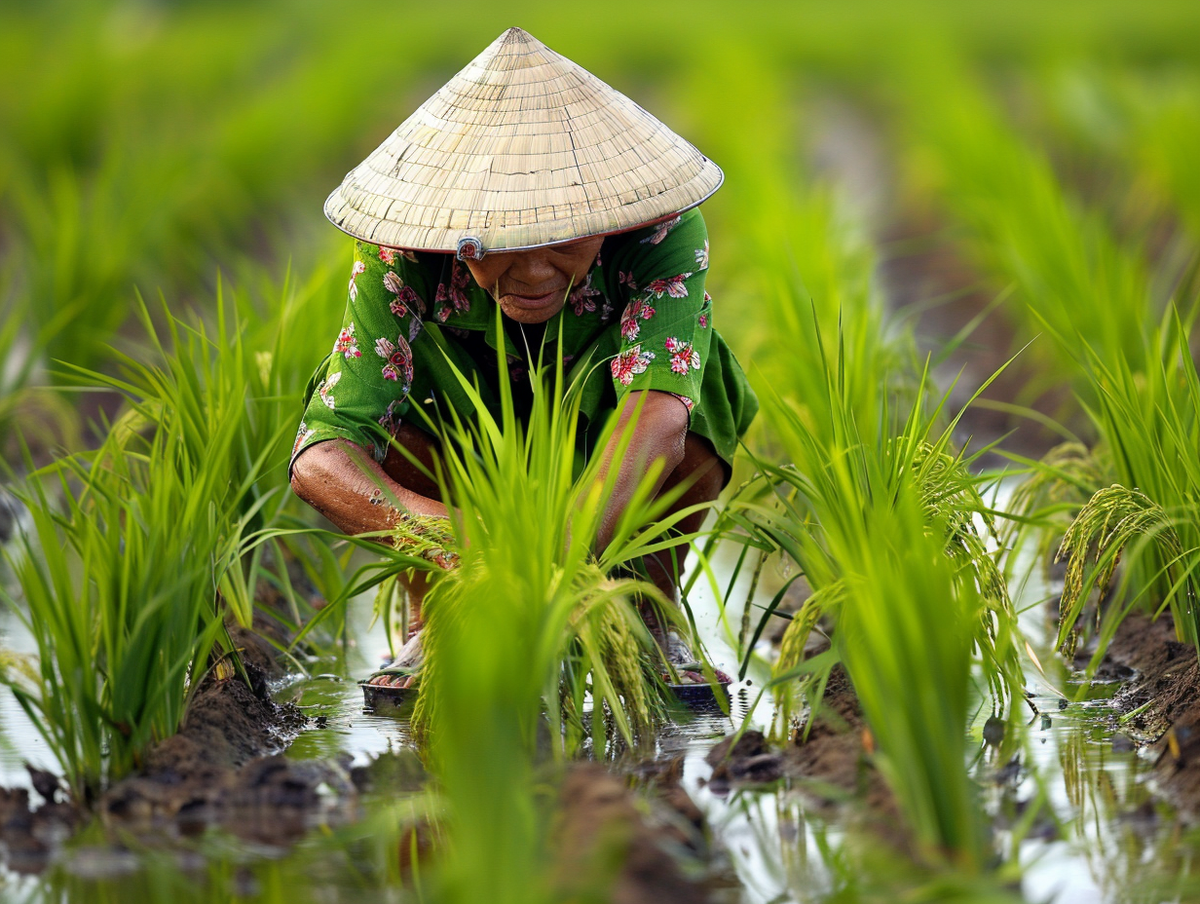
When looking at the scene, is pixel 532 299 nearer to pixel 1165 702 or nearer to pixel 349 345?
pixel 349 345

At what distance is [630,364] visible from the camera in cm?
220

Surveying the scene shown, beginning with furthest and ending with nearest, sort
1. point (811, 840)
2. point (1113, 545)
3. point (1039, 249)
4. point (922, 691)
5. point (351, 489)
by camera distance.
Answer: point (1039, 249) < point (351, 489) < point (1113, 545) < point (811, 840) < point (922, 691)

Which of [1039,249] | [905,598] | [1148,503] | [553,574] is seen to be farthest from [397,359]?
[1039,249]

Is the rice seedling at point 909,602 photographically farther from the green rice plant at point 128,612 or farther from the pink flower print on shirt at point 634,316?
the green rice plant at point 128,612

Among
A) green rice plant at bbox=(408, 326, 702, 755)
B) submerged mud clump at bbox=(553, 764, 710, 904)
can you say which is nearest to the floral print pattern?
green rice plant at bbox=(408, 326, 702, 755)

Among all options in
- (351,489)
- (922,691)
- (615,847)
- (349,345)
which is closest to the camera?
(615,847)

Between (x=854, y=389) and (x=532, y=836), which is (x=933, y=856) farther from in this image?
(x=854, y=389)

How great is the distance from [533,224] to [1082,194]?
19.5 feet

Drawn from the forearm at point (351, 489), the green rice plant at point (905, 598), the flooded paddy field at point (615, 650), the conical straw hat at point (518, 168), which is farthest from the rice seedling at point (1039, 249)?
the forearm at point (351, 489)

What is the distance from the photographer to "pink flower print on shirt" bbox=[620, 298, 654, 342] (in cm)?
222

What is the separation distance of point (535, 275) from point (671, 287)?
217 millimetres

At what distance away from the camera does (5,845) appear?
1.74 metres

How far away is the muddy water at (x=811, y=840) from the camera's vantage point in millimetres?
1633

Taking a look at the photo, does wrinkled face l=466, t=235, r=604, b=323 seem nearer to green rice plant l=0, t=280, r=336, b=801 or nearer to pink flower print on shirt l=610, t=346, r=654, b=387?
pink flower print on shirt l=610, t=346, r=654, b=387
